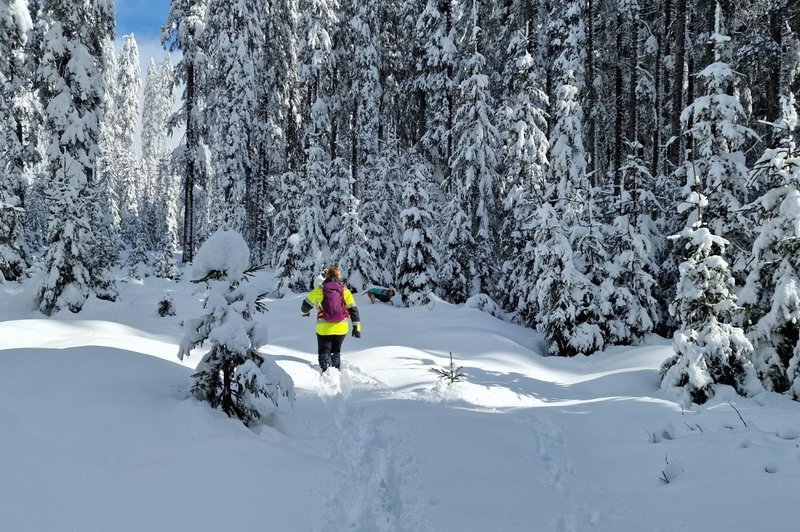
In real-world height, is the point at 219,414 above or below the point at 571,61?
below

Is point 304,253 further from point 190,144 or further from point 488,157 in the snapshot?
point 190,144

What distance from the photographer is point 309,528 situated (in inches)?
153

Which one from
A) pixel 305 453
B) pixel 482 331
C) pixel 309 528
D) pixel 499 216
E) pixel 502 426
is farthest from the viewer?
pixel 499 216

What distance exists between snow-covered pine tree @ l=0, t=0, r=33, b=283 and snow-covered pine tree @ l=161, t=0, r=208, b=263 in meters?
6.91

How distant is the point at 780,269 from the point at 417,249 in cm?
1126

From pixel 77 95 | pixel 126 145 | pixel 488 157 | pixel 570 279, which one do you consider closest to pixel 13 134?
pixel 77 95

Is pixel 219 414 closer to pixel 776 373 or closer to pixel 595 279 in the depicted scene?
pixel 776 373

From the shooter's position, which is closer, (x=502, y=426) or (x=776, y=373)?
(x=502, y=426)

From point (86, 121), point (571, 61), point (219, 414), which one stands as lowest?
point (219, 414)

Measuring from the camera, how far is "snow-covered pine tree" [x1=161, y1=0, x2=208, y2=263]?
85.7ft

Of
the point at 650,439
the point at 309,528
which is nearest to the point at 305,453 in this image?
the point at 309,528

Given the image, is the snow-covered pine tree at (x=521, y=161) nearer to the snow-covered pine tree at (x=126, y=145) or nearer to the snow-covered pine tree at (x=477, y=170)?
the snow-covered pine tree at (x=477, y=170)

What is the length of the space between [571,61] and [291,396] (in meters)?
18.7

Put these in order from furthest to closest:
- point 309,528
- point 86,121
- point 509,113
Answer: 1. point 509,113
2. point 86,121
3. point 309,528
